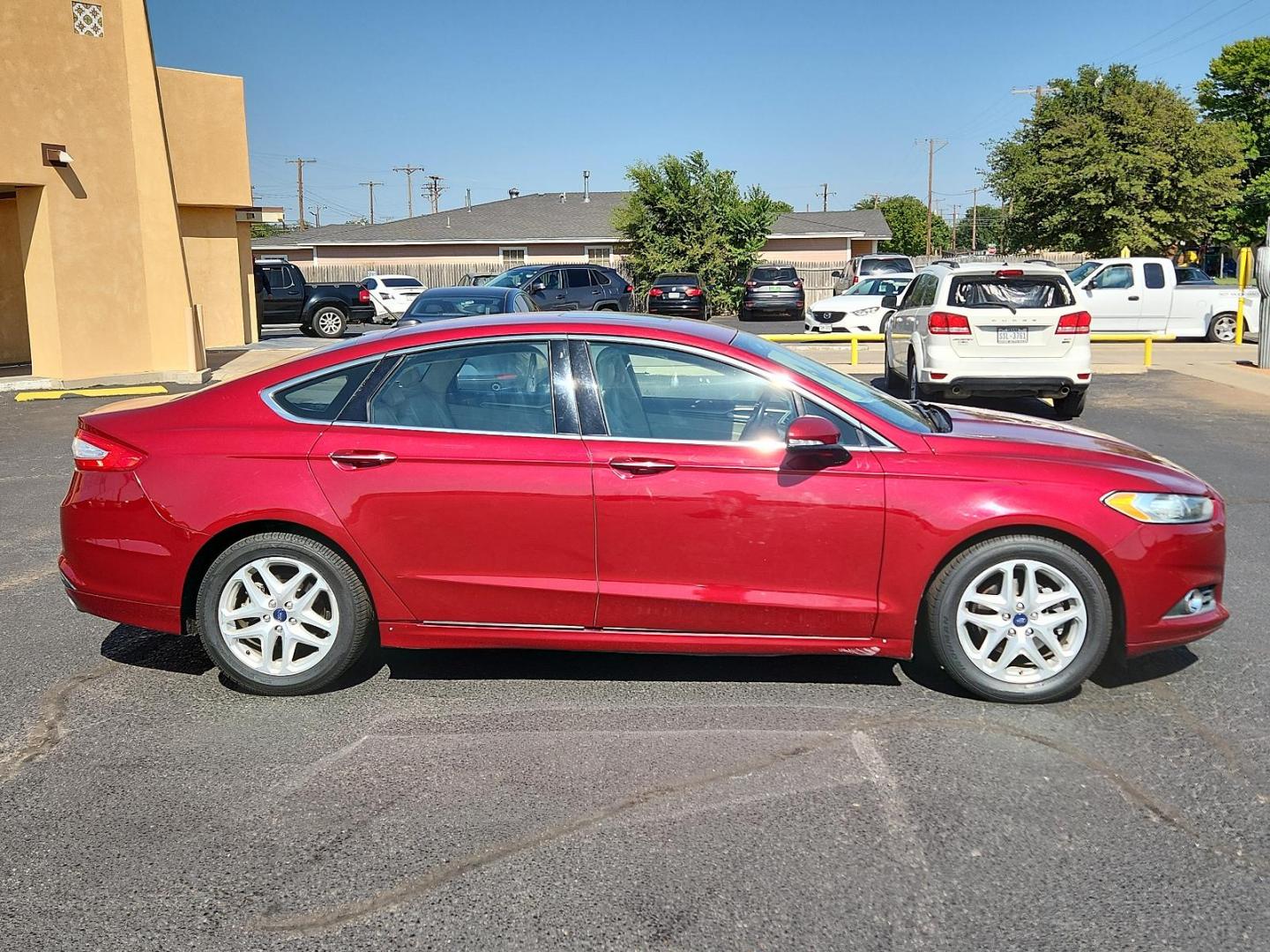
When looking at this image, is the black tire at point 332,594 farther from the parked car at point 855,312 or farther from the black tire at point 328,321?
the black tire at point 328,321

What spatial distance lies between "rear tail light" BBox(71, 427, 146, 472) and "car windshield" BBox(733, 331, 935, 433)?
257cm

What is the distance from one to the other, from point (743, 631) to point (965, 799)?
1155 mm

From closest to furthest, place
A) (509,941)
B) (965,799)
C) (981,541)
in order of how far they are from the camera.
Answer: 1. (509,941)
2. (965,799)
3. (981,541)

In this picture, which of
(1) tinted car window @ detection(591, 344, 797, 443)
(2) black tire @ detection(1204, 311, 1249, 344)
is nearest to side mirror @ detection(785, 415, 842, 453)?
(1) tinted car window @ detection(591, 344, 797, 443)

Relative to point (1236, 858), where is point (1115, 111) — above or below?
above

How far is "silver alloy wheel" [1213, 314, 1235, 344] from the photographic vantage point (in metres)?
23.8

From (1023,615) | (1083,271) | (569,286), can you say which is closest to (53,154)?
(1023,615)

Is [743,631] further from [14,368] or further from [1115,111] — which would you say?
[1115,111]

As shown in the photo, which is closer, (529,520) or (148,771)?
(148,771)

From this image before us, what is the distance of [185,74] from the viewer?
2298 cm

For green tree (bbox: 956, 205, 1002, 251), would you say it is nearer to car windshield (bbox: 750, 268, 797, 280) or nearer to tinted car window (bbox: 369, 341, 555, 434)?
car windshield (bbox: 750, 268, 797, 280)

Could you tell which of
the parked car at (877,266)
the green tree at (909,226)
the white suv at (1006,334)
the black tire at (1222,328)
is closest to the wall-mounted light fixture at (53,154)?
the white suv at (1006,334)

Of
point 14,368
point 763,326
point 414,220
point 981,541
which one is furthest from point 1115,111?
point 981,541

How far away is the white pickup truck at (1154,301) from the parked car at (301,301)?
18190mm
